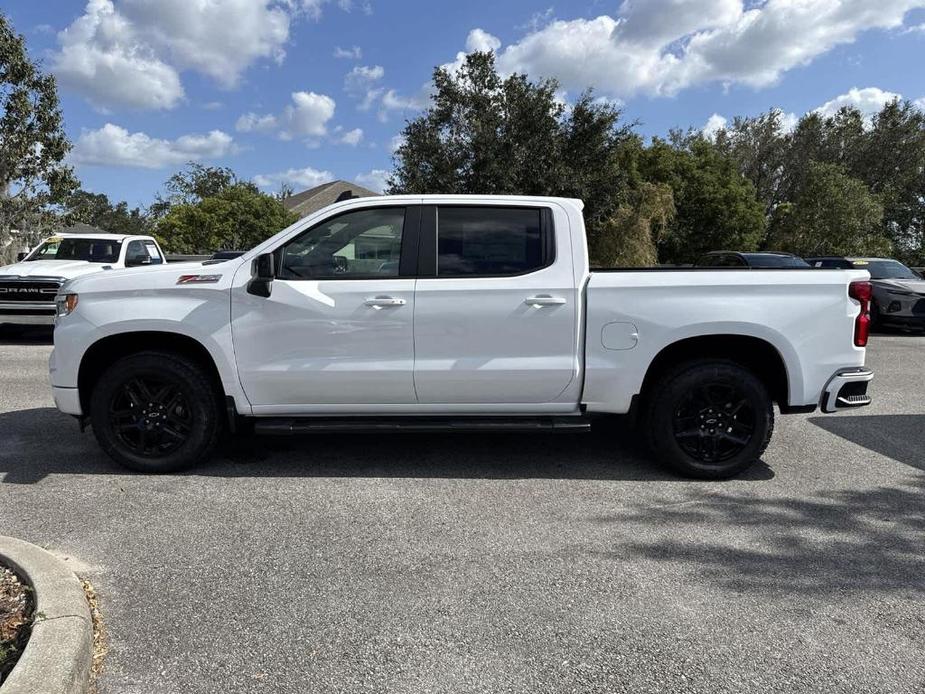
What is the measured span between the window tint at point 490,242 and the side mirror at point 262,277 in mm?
1115

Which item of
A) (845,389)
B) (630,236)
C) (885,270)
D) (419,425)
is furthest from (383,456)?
(630,236)

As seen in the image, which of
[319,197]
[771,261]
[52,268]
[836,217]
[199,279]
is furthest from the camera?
[319,197]

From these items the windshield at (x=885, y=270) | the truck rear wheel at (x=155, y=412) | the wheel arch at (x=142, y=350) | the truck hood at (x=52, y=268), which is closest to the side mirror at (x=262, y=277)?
the wheel arch at (x=142, y=350)

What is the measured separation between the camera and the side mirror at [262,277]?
4.52 m

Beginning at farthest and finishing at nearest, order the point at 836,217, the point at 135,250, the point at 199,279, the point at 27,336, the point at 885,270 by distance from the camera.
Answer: the point at 836,217
the point at 885,270
the point at 135,250
the point at 27,336
the point at 199,279

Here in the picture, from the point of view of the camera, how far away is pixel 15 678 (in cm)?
234

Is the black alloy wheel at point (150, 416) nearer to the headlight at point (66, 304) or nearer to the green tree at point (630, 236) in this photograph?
the headlight at point (66, 304)

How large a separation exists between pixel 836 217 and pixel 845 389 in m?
30.2

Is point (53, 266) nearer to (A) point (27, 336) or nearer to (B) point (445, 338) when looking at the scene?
(A) point (27, 336)

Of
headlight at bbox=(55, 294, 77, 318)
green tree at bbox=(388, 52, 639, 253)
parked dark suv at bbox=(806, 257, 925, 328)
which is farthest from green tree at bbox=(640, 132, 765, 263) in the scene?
headlight at bbox=(55, 294, 77, 318)

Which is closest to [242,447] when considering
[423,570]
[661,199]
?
[423,570]

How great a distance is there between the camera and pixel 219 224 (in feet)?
144

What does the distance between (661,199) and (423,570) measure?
28.2 m

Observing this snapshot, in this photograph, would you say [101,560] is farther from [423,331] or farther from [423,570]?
[423,331]
